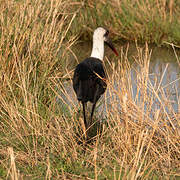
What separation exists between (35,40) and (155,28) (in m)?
4.75

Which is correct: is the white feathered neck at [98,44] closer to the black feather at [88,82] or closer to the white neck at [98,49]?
the white neck at [98,49]

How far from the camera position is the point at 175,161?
400 centimetres

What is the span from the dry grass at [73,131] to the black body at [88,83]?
0.23 m

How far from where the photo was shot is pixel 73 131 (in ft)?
14.6

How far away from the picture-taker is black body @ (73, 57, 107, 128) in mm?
4613

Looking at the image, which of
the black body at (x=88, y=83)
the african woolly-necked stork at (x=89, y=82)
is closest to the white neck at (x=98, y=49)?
the african woolly-necked stork at (x=89, y=82)

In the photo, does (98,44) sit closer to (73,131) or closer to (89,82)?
(89,82)

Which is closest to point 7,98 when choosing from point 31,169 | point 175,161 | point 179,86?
point 31,169

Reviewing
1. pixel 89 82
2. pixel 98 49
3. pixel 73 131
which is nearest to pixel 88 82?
pixel 89 82

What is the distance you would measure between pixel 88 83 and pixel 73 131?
0.52m

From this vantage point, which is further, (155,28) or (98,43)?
(155,28)

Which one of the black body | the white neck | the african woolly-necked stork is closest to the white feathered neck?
the white neck

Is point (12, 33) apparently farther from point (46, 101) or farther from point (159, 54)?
point (159, 54)

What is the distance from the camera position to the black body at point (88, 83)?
4.61 metres
